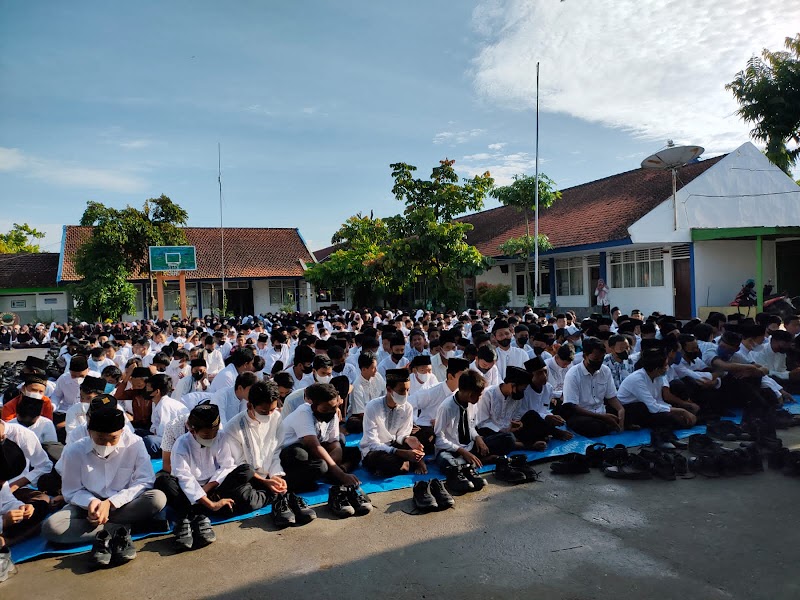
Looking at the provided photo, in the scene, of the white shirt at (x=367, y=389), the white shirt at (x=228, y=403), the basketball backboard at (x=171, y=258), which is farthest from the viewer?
the basketball backboard at (x=171, y=258)

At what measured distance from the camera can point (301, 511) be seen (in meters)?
4.39

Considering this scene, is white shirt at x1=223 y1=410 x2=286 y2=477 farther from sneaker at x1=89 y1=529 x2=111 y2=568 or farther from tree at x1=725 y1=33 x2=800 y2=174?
tree at x1=725 y1=33 x2=800 y2=174

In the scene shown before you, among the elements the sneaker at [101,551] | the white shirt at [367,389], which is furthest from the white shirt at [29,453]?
the white shirt at [367,389]

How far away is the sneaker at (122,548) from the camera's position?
3.80 metres

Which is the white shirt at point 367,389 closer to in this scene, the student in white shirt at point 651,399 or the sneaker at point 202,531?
the student in white shirt at point 651,399

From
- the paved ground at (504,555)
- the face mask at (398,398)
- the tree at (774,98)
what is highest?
the tree at (774,98)

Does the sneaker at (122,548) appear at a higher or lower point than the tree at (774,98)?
lower

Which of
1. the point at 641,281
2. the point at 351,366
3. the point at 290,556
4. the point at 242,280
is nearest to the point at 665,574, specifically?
the point at 290,556

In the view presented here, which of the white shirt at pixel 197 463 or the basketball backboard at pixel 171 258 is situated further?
the basketball backboard at pixel 171 258

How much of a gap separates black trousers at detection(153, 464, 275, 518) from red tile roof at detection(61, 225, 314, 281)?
24.9 m

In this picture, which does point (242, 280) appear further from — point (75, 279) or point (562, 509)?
point (562, 509)

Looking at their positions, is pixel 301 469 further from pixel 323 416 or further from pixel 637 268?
pixel 637 268

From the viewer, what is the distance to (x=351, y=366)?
7887 millimetres

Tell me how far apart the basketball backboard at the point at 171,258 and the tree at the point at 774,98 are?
65.7 feet
